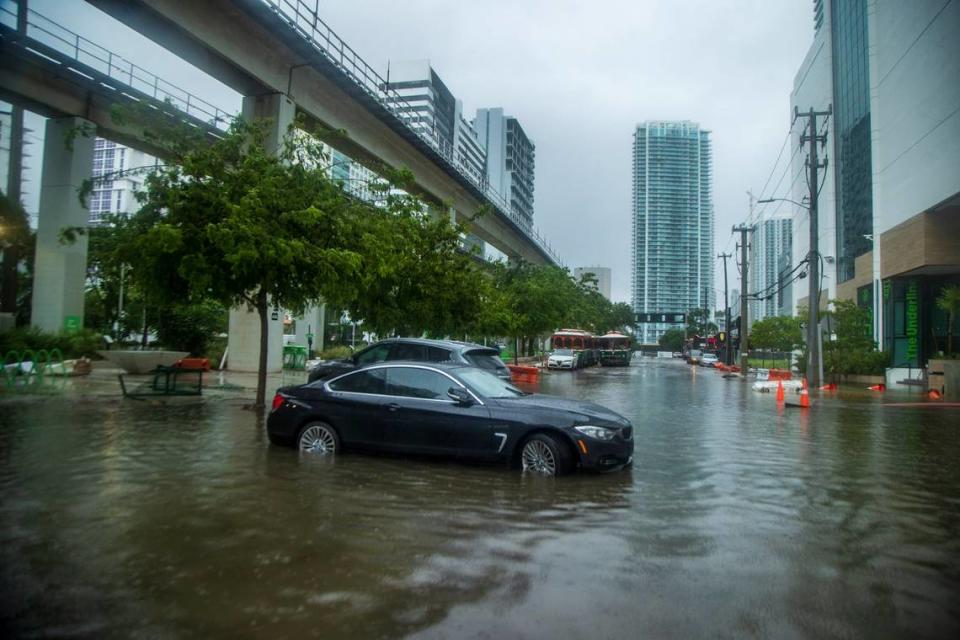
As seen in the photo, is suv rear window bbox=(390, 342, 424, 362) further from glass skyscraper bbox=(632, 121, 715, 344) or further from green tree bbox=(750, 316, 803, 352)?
glass skyscraper bbox=(632, 121, 715, 344)

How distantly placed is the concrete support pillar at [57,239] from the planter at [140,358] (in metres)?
6.51

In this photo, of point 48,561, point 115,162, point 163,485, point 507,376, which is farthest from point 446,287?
point 115,162

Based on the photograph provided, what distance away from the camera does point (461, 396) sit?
28.8 ft

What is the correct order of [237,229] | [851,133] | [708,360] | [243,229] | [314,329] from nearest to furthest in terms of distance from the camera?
[243,229] < [237,229] < [314,329] < [851,133] < [708,360]

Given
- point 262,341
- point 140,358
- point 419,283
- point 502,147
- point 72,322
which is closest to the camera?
point 262,341

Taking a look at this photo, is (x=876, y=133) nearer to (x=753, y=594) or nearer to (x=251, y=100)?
(x=251, y=100)

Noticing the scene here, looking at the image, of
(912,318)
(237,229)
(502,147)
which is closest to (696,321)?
(502,147)

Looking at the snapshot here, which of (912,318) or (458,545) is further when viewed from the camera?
(912,318)

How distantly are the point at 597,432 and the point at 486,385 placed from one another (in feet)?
5.69

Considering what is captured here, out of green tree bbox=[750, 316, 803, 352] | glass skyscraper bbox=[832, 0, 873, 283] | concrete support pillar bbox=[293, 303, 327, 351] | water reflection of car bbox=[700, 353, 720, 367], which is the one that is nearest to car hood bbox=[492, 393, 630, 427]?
concrete support pillar bbox=[293, 303, 327, 351]

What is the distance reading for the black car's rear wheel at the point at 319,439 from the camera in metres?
9.44

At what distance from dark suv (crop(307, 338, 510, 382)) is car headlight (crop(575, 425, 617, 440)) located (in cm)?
552

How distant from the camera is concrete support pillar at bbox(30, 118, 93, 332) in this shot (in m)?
27.0

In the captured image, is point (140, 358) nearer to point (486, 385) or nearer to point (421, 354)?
point (421, 354)
